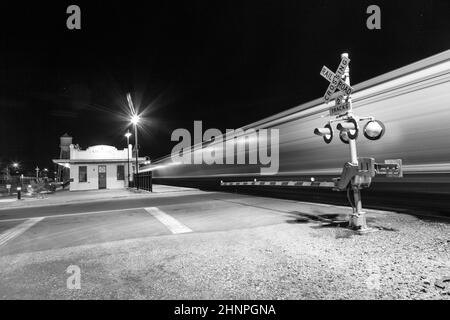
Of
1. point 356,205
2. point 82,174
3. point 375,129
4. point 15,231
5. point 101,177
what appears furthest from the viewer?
point 101,177

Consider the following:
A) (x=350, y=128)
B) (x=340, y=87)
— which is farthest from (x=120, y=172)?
(x=350, y=128)

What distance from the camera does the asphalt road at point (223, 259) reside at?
9.95ft

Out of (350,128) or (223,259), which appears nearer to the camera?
(223,259)

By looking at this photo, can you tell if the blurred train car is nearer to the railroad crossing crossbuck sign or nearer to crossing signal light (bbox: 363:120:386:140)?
the railroad crossing crossbuck sign

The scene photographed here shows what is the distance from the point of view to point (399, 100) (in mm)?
6156

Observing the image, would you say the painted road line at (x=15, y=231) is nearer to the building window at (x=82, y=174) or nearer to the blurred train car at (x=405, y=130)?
the blurred train car at (x=405, y=130)

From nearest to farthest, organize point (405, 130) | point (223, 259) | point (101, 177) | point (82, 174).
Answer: point (223, 259)
point (405, 130)
point (82, 174)
point (101, 177)

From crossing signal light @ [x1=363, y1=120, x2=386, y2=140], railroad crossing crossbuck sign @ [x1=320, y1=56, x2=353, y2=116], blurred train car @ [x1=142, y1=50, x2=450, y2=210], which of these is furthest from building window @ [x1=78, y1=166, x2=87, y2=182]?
crossing signal light @ [x1=363, y1=120, x2=386, y2=140]

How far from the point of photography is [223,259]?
4.07 metres

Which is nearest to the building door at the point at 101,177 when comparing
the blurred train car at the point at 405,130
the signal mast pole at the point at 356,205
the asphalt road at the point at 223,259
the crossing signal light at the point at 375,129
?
the asphalt road at the point at 223,259

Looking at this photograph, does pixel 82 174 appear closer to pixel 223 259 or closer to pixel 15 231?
pixel 15 231

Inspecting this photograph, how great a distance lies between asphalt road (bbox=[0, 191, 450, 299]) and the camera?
9.95 ft
